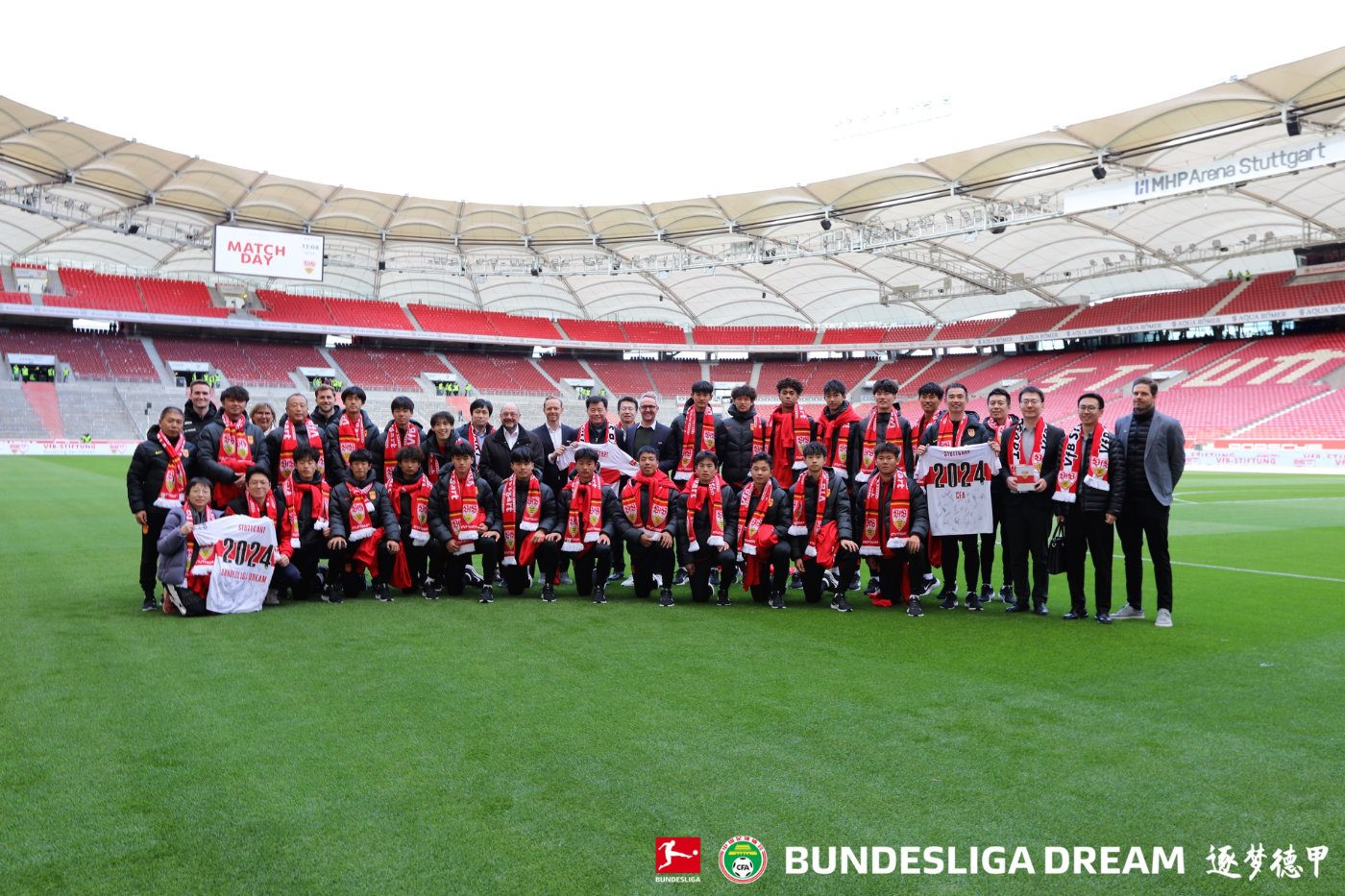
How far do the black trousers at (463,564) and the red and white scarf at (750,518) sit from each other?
2.21 m

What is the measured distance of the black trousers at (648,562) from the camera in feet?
25.4

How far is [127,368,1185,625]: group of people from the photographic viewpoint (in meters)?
6.94

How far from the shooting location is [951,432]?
25.7ft

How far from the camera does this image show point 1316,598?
7645mm

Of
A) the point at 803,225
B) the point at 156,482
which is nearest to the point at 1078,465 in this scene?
the point at 156,482

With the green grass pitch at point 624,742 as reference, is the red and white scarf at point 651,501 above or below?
above

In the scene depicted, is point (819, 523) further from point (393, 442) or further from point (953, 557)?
point (393, 442)

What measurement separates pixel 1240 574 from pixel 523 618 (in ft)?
24.8

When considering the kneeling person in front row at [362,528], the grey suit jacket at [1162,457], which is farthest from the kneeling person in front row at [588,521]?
the grey suit jacket at [1162,457]

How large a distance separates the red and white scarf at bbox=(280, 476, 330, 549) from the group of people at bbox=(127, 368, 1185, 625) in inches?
0.7

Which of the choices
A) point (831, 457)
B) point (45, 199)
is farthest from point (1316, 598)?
point (45, 199)

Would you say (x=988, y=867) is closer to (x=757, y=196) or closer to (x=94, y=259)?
(x=757, y=196)

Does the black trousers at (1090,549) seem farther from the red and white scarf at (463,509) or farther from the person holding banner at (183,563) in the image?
the person holding banner at (183,563)

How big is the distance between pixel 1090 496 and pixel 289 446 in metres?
6.90
